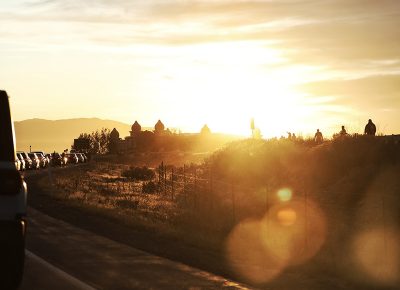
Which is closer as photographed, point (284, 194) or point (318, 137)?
point (284, 194)

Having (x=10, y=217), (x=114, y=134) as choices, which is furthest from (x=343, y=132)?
(x=114, y=134)

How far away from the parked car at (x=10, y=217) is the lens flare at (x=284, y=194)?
94.3ft

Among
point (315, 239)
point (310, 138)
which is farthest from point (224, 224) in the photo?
point (310, 138)

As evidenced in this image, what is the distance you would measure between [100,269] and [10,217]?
3760 millimetres

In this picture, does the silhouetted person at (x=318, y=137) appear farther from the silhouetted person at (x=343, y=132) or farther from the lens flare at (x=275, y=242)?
the lens flare at (x=275, y=242)

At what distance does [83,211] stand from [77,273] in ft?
50.6

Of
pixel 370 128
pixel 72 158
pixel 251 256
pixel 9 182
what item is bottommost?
pixel 251 256

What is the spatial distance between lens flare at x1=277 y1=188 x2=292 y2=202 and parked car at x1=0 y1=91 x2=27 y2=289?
1132 inches

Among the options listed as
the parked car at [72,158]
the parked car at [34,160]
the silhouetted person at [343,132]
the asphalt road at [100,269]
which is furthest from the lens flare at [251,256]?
the parked car at [72,158]

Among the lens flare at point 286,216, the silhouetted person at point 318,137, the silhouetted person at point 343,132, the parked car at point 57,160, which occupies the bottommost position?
the lens flare at point 286,216

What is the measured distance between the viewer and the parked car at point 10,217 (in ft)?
31.9

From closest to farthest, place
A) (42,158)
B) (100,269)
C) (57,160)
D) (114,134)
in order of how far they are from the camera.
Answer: (100,269)
(42,158)
(57,160)
(114,134)

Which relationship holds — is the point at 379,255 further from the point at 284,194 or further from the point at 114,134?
the point at 114,134

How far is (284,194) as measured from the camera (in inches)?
1657
